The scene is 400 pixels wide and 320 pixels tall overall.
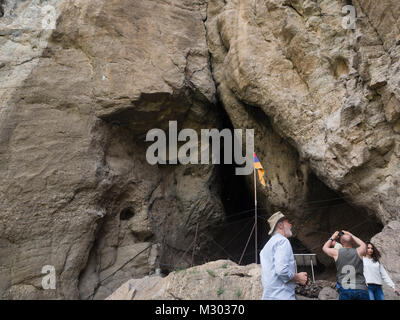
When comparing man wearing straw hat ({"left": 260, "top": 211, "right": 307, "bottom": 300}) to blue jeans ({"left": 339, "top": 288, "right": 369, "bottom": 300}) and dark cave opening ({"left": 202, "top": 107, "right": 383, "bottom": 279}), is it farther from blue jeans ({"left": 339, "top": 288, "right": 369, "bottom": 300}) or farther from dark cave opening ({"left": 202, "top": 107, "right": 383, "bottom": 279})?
dark cave opening ({"left": 202, "top": 107, "right": 383, "bottom": 279})

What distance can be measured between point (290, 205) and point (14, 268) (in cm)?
549

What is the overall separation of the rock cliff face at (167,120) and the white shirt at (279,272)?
2131 mm

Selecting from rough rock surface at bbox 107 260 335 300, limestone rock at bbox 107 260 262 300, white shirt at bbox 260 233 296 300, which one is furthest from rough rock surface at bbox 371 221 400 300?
white shirt at bbox 260 233 296 300

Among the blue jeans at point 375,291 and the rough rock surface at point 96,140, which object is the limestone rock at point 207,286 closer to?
the blue jeans at point 375,291

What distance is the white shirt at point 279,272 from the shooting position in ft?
9.75

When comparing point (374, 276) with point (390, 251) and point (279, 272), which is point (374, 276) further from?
point (279, 272)

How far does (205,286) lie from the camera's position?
165 inches

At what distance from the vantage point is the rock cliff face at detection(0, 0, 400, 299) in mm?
5625

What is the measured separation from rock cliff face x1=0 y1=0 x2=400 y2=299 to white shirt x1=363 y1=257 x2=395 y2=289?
805 mm

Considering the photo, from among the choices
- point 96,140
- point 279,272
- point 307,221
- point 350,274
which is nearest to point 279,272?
point 279,272

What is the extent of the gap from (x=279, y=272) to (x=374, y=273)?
1.37m

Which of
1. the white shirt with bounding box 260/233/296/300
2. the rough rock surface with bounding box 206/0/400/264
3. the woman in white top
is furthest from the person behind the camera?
the rough rock surface with bounding box 206/0/400/264

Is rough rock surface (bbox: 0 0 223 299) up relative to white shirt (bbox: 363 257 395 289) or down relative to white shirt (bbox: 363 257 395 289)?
up

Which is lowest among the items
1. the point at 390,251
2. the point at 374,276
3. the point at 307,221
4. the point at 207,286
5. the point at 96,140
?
the point at 207,286
